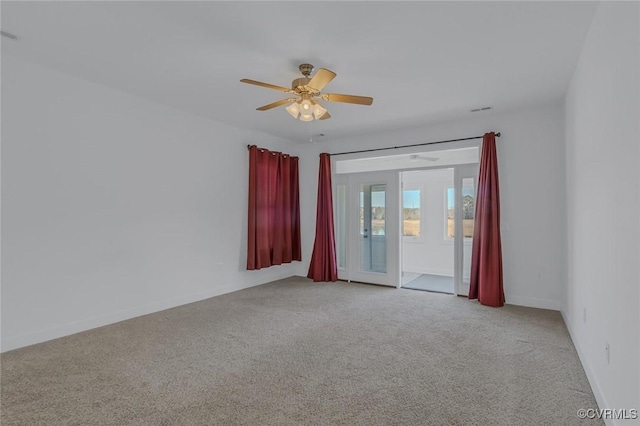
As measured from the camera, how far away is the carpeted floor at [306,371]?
2162 millimetres

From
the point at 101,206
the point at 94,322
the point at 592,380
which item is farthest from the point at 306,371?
the point at 101,206

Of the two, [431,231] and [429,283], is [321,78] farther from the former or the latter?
[431,231]

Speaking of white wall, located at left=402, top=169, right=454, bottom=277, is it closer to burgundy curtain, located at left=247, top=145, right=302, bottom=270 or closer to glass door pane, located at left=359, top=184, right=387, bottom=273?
glass door pane, located at left=359, top=184, right=387, bottom=273

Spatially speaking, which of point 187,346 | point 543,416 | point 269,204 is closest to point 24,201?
point 187,346

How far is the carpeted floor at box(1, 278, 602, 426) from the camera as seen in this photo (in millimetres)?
2162

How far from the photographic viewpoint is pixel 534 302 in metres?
4.54

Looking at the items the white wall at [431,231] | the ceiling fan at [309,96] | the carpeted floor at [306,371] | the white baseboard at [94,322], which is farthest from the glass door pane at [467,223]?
the white baseboard at [94,322]

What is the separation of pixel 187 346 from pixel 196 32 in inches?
113

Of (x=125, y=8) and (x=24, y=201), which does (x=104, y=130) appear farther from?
(x=125, y=8)

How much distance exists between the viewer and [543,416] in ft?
6.96

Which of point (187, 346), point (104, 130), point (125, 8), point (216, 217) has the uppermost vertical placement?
point (125, 8)

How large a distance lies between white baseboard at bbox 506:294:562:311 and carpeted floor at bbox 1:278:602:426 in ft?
0.68

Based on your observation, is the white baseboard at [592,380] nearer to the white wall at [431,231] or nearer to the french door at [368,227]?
the french door at [368,227]

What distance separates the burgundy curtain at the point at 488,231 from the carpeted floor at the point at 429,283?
2.91ft
